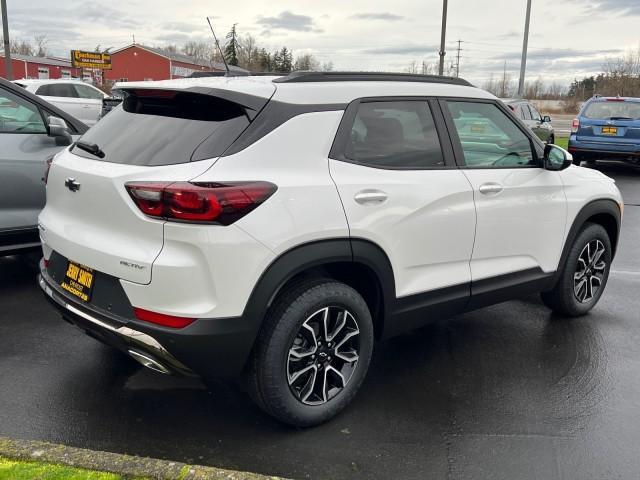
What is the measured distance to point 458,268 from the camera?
368 centimetres

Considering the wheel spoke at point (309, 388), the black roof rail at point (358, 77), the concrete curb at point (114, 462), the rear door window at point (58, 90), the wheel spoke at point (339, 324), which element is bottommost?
the concrete curb at point (114, 462)

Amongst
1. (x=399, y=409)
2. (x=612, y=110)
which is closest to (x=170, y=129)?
(x=399, y=409)

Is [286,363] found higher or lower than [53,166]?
lower

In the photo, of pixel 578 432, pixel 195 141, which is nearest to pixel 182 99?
pixel 195 141

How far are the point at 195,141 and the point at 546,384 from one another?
2535 mm

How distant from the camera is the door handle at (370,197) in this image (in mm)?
3068

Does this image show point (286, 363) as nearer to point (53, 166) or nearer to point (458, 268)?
point (458, 268)

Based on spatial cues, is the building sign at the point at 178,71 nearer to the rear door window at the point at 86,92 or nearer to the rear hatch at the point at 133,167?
the rear door window at the point at 86,92

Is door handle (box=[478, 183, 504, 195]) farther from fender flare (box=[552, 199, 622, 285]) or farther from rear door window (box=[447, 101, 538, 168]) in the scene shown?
fender flare (box=[552, 199, 622, 285])

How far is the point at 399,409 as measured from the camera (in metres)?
3.41

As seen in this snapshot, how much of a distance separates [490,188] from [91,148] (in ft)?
7.58

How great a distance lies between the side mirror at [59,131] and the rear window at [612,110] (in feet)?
38.5

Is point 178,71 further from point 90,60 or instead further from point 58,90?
point 58,90

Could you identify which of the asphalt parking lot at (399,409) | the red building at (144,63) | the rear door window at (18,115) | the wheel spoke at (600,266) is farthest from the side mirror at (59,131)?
the red building at (144,63)
